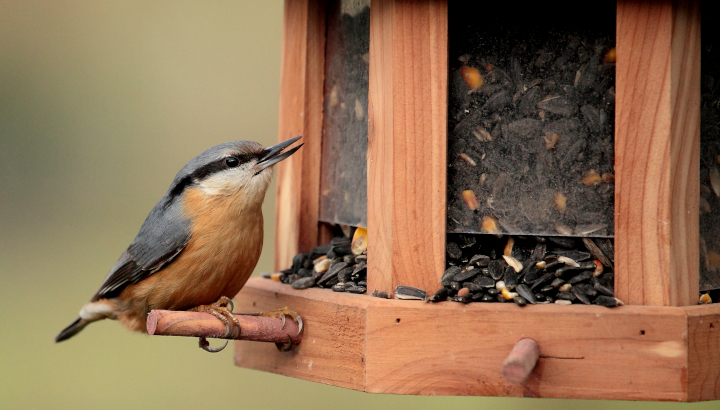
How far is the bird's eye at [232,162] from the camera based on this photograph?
13.6ft

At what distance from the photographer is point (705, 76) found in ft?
11.8

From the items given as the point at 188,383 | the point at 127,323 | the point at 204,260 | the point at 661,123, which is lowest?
the point at 188,383

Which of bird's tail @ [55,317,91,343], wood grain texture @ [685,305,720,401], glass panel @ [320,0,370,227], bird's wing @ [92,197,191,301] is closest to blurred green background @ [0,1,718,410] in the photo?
bird's tail @ [55,317,91,343]

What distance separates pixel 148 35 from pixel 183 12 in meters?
0.48

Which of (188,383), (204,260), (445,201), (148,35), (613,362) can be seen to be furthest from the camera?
(148,35)

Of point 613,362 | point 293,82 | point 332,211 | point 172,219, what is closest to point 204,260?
point 172,219

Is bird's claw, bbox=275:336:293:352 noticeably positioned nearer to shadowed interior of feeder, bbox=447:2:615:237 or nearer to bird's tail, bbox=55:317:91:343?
shadowed interior of feeder, bbox=447:2:615:237

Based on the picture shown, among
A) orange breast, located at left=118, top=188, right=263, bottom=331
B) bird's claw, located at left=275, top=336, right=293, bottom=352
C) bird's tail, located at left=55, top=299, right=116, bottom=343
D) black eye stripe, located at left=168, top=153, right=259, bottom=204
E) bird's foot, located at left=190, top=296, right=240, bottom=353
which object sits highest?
black eye stripe, located at left=168, top=153, right=259, bottom=204

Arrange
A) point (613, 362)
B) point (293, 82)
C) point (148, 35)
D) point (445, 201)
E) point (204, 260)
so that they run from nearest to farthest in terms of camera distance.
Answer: point (613, 362)
point (445, 201)
point (204, 260)
point (293, 82)
point (148, 35)

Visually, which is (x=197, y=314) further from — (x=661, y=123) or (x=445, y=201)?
(x=661, y=123)

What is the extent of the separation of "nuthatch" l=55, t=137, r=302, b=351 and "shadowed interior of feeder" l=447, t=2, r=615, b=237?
928 millimetres

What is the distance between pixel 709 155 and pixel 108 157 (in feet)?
20.9

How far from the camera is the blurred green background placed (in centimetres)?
716

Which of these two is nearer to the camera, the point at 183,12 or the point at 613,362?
the point at 613,362
